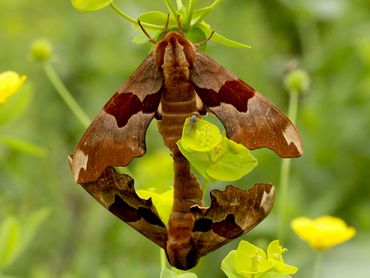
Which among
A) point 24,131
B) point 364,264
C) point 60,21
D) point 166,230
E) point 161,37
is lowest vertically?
point 60,21

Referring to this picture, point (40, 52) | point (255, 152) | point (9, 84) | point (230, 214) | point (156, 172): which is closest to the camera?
point (230, 214)

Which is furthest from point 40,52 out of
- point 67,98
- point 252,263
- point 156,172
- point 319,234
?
point 252,263

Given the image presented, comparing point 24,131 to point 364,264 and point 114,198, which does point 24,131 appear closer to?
point 364,264

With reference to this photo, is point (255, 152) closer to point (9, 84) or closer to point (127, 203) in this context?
point (9, 84)

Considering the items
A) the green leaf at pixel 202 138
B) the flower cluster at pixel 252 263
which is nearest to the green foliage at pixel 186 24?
the green leaf at pixel 202 138

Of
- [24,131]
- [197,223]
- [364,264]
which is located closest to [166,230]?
[197,223]

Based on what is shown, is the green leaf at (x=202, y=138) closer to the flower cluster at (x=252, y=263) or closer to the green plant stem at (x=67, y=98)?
the flower cluster at (x=252, y=263)
